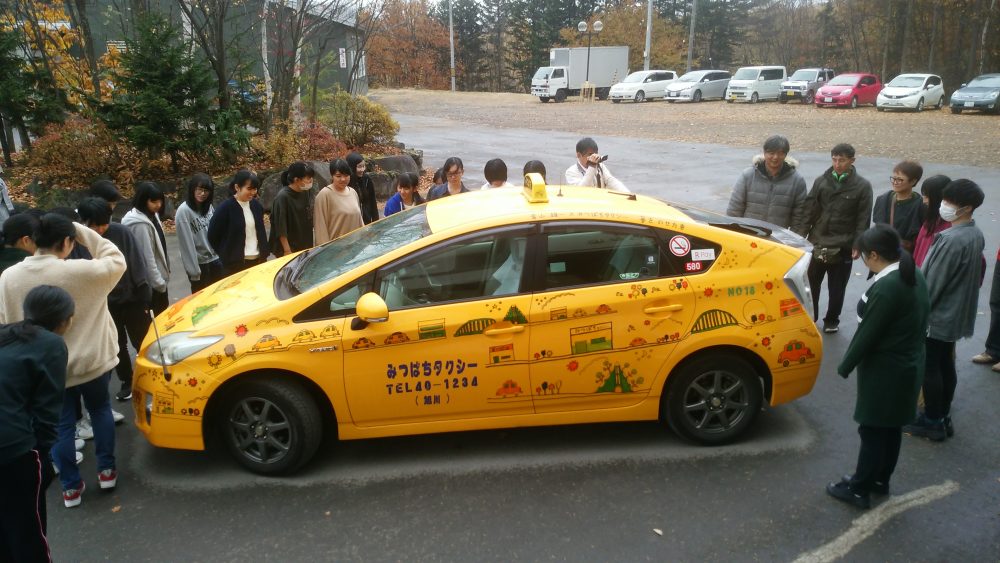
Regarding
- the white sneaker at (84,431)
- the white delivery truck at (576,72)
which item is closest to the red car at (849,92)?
the white delivery truck at (576,72)

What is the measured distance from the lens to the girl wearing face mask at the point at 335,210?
6754 mm

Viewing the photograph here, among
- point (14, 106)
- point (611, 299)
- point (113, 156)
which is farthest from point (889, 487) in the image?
point (14, 106)

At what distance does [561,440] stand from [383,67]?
55264 mm

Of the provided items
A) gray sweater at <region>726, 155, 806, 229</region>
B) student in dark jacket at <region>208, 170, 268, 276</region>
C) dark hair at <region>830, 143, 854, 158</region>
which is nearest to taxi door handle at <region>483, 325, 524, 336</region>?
student in dark jacket at <region>208, 170, 268, 276</region>

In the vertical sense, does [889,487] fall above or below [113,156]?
below

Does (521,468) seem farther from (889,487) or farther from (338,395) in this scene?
(889,487)

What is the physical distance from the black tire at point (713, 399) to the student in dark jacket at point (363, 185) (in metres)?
4.14

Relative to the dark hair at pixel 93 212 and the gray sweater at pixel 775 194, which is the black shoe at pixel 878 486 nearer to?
the gray sweater at pixel 775 194

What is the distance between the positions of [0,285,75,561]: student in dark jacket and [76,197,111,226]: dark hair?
5.46ft

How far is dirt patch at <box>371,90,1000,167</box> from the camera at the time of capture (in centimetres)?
1967

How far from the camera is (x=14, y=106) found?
1330 cm

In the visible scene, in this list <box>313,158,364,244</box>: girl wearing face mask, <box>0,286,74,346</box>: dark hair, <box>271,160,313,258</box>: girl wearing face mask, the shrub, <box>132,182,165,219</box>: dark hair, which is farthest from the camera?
the shrub

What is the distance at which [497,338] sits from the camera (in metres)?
4.25

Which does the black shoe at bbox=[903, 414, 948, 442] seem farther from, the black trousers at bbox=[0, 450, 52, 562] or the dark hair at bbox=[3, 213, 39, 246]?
the dark hair at bbox=[3, 213, 39, 246]
